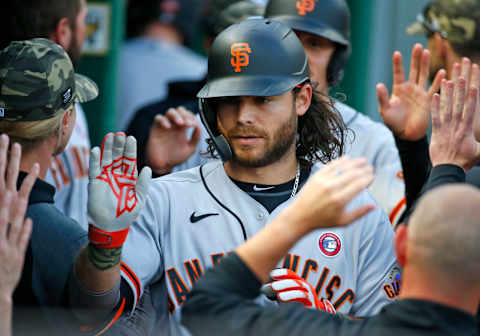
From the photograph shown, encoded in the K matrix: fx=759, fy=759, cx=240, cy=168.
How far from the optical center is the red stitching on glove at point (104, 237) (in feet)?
8.07

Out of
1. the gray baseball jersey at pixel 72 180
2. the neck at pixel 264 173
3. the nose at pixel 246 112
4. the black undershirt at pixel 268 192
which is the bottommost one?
the gray baseball jersey at pixel 72 180

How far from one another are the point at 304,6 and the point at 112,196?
2068mm

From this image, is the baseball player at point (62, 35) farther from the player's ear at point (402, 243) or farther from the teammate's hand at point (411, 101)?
the player's ear at point (402, 243)

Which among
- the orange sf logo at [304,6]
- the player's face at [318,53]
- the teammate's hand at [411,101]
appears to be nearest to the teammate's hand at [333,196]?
the teammate's hand at [411,101]

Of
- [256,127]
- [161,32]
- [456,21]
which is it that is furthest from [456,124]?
[161,32]

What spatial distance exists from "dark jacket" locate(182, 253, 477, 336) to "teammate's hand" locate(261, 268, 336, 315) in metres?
0.50

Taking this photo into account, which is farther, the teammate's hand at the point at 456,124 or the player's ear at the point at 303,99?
the player's ear at the point at 303,99

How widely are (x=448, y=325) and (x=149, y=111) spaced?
2786mm

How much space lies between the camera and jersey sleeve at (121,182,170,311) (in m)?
2.71

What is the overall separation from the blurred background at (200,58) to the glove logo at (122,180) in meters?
3.46

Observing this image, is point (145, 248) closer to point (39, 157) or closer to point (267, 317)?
point (39, 157)

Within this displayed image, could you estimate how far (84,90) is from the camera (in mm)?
3117

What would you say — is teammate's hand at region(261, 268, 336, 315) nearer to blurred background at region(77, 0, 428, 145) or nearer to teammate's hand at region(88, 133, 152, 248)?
teammate's hand at region(88, 133, 152, 248)

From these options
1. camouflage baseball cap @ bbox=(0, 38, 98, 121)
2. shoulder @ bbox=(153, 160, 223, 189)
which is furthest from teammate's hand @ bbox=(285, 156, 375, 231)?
camouflage baseball cap @ bbox=(0, 38, 98, 121)
